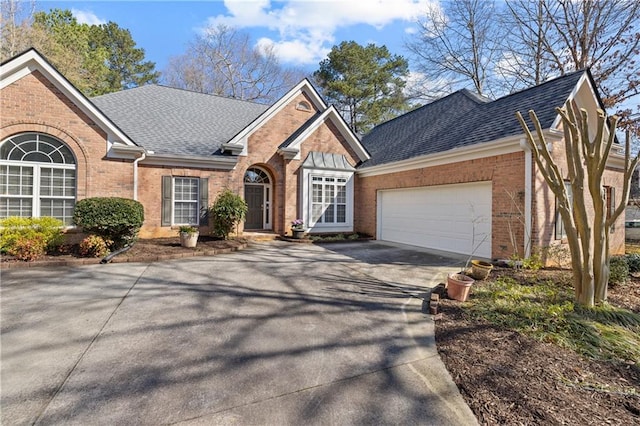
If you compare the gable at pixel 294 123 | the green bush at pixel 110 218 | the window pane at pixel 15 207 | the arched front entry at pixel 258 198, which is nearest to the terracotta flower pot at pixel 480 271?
the gable at pixel 294 123

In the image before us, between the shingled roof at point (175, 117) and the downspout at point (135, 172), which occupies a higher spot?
the shingled roof at point (175, 117)

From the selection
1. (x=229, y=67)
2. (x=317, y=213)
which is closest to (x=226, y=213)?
(x=317, y=213)

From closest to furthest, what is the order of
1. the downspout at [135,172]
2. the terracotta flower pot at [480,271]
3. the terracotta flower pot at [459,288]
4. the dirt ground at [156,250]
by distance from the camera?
1. the terracotta flower pot at [459,288]
2. the terracotta flower pot at [480,271]
3. the dirt ground at [156,250]
4. the downspout at [135,172]

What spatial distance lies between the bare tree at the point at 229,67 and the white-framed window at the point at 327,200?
1736 cm

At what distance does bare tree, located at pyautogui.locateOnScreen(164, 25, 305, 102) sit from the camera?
2553 cm

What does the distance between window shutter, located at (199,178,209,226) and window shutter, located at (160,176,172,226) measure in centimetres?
114

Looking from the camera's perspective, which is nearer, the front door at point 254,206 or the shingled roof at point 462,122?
the shingled roof at point 462,122

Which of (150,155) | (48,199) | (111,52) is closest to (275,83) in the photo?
(111,52)

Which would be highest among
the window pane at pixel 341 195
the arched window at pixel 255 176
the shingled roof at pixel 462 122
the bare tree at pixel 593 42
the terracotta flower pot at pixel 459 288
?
the bare tree at pixel 593 42

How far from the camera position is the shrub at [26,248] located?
7.00 m

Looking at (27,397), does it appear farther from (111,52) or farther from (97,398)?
(111,52)

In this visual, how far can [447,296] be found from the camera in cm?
515

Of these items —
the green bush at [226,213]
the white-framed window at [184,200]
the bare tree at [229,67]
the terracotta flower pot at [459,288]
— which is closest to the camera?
the terracotta flower pot at [459,288]

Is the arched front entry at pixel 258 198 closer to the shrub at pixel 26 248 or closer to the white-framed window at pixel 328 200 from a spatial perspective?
the white-framed window at pixel 328 200
